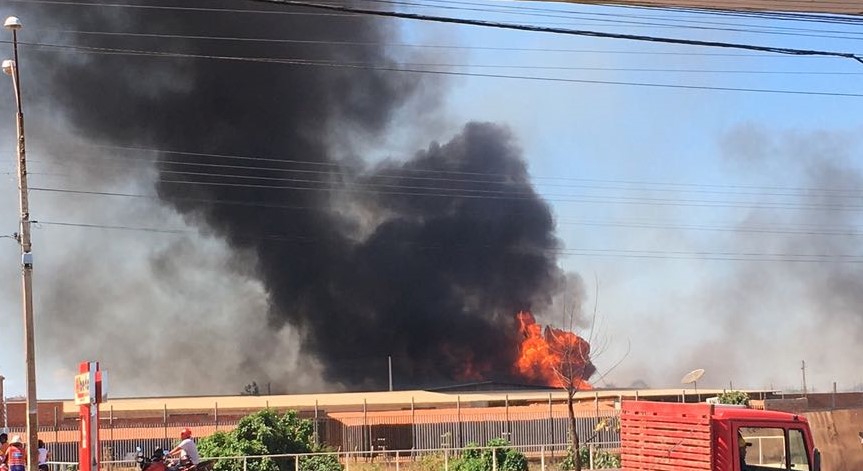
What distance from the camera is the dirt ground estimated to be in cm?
1869

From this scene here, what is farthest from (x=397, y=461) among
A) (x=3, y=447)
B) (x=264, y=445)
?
(x=3, y=447)

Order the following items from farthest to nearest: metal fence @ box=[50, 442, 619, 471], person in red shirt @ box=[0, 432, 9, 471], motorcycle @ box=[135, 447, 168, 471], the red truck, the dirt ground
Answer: metal fence @ box=[50, 442, 619, 471] → the dirt ground → person in red shirt @ box=[0, 432, 9, 471] → motorcycle @ box=[135, 447, 168, 471] → the red truck

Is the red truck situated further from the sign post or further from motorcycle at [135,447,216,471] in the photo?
motorcycle at [135,447,216,471]

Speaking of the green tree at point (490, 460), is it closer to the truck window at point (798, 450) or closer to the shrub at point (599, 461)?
the shrub at point (599, 461)

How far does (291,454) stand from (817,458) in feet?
58.8

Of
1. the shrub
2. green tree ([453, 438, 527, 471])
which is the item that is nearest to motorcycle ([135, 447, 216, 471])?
green tree ([453, 438, 527, 471])

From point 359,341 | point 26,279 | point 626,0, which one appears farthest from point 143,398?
point 626,0

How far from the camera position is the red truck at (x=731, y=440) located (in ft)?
31.3

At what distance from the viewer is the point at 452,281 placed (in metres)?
67.4

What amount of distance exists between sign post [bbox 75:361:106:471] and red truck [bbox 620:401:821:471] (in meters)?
8.43

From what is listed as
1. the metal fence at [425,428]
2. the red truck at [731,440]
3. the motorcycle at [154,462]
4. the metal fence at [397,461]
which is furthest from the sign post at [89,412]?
the metal fence at [425,428]

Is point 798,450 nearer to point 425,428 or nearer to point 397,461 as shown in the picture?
point 397,461

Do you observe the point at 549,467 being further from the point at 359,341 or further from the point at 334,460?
the point at 359,341

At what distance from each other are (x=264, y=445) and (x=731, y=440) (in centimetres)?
1779
